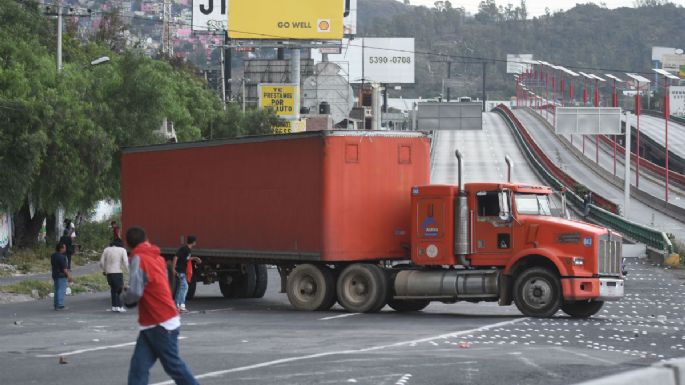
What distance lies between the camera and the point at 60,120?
40812 mm

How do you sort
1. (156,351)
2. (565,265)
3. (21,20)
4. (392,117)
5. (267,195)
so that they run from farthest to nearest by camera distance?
(392,117) → (21,20) → (267,195) → (565,265) → (156,351)

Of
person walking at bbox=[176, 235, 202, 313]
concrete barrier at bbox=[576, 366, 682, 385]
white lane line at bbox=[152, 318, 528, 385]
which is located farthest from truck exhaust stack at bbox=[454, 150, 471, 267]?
concrete barrier at bbox=[576, 366, 682, 385]

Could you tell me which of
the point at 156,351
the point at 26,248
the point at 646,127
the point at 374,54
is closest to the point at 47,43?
the point at 26,248

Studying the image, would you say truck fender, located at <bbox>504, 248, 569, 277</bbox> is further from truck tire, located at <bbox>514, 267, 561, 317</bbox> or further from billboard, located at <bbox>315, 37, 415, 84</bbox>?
billboard, located at <bbox>315, 37, 415, 84</bbox>

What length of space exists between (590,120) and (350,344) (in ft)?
222

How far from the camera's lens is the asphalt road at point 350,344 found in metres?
15.1

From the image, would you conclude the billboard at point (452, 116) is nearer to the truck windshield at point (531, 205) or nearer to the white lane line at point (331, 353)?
the truck windshield at point (531, 205)

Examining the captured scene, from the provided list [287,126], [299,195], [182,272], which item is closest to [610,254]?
[299,195]

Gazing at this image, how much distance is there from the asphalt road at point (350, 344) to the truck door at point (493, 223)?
138 centimetres

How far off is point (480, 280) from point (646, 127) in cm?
11151

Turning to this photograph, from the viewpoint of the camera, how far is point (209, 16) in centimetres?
10125

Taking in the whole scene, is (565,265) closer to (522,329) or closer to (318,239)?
(522,329)

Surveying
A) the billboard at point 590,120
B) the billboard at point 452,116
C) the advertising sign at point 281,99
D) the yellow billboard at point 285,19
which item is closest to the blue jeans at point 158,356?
the advertising sign at point 281,99

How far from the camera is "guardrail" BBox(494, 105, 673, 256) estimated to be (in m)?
50.1
